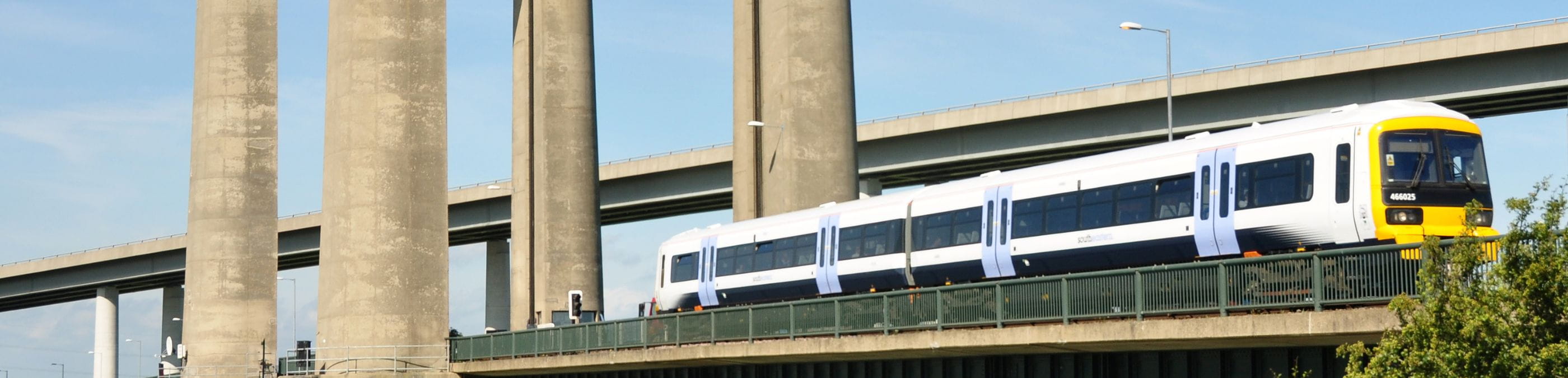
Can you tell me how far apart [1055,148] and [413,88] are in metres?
30.4

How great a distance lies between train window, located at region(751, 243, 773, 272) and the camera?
43.7 metres

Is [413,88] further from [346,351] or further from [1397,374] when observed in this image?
[1397,374]

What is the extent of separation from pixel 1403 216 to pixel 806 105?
24.7 meters

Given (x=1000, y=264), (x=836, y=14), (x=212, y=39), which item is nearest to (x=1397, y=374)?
(x=1000, y=264)

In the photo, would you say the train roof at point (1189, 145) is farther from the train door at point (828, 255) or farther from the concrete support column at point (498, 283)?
the concrete support column at point (498, 283)

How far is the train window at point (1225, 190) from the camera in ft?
97.1

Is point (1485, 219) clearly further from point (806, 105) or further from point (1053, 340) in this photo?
point (806, 105)

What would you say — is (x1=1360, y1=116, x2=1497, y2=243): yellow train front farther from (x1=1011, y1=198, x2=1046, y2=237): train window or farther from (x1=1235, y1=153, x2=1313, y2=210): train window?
(x1=1011, y1=198, x2=1046, y2=237): train window

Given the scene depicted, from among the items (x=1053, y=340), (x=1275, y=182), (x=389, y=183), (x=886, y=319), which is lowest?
(x=1053, y=340)

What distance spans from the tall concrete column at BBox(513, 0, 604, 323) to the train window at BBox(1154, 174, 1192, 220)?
37.4m

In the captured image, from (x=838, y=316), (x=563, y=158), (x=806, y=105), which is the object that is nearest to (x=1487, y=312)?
(x=838, y=316)

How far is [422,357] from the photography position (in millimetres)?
49500

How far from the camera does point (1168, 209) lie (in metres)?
31.2

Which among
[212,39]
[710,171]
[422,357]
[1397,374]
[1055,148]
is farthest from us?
[710,171]
